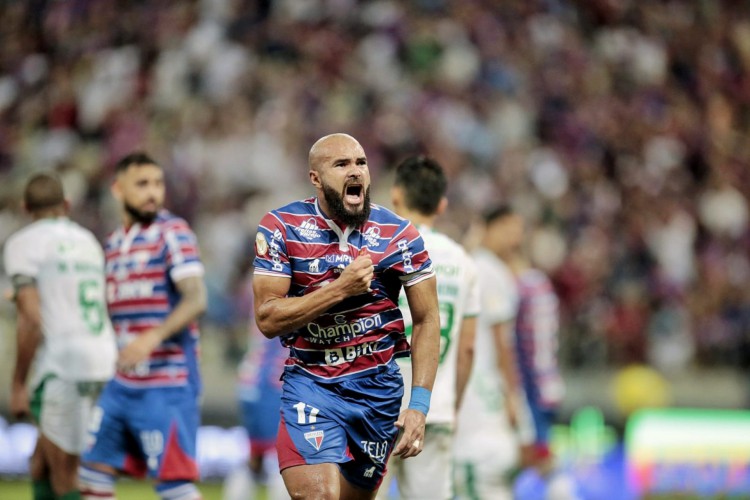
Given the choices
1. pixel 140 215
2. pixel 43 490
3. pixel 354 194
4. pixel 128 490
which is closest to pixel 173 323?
pixel 140 215

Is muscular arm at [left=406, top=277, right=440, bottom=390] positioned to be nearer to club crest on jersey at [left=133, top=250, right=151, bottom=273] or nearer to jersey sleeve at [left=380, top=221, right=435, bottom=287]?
jersey sleeve at [left=380, top=221, right=435, bottom=287]

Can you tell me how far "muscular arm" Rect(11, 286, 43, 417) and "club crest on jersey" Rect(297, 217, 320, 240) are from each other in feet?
9.97

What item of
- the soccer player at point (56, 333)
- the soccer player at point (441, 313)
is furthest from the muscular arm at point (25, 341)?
the soccer player at point (441, 313)

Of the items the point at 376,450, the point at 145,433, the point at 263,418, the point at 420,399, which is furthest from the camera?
the point at 263,418

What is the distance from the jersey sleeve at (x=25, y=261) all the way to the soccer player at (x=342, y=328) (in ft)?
9.72

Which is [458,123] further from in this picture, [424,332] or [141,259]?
[424,332]

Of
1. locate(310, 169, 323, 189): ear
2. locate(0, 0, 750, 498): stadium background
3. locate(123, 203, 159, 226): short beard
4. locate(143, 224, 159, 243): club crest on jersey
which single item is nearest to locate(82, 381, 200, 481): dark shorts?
locate(143, 224, 159, 243): club crest on jersey

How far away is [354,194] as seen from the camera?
21.6 ft

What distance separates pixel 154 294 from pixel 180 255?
31 centimetres

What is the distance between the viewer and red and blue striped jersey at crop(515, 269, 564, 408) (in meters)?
11.8

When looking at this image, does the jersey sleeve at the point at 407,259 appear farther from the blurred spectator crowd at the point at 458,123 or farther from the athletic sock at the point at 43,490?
the blurred spectator crowd at the point at 458,123

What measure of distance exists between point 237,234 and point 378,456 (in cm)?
1091

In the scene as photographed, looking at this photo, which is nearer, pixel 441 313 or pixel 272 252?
pixel 272 252

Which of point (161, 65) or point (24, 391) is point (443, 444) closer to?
point (24, 391)
